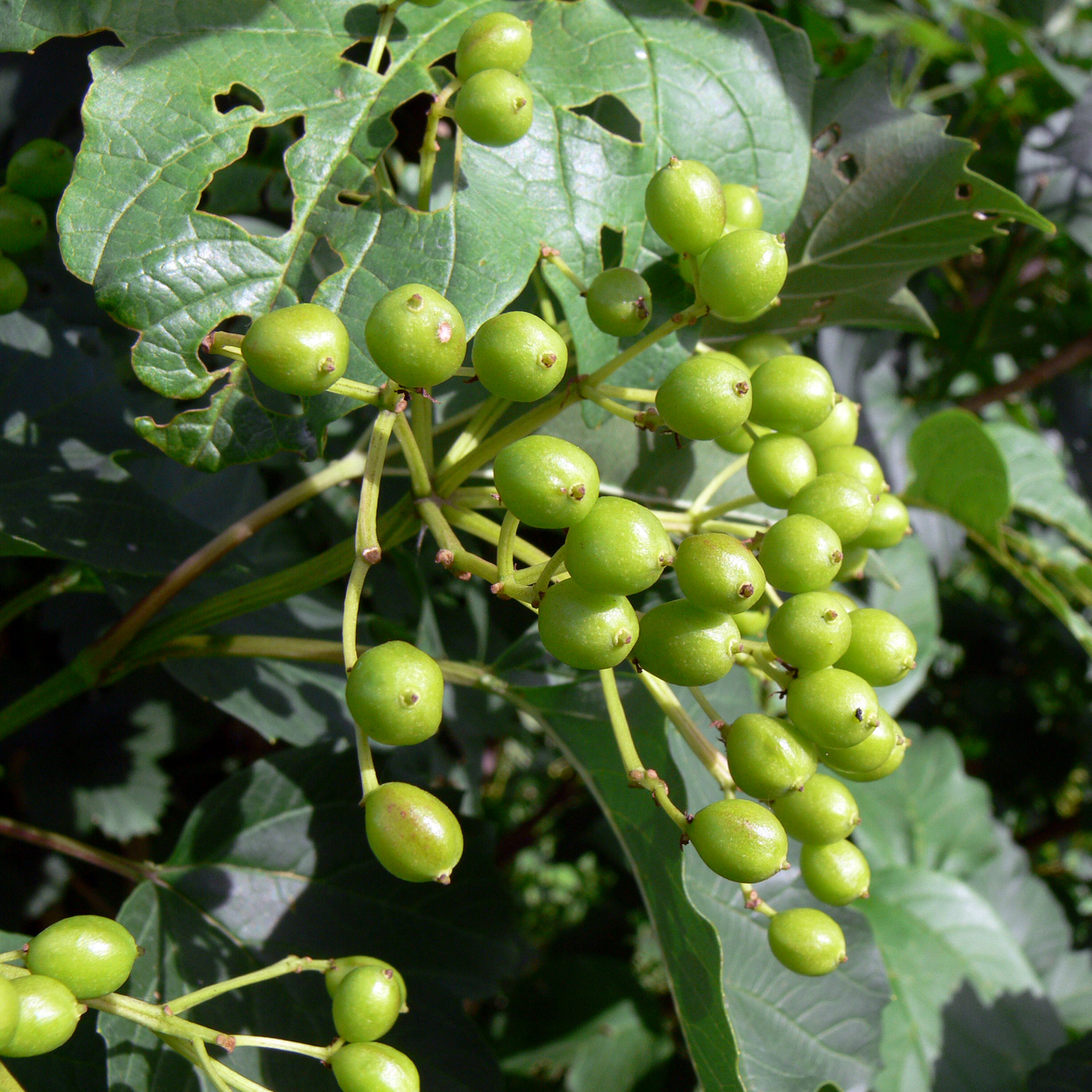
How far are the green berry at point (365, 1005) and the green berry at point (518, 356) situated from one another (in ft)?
2.02

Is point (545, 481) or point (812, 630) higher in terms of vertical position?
point (545, 481)

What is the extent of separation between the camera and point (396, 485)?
5.75 feet

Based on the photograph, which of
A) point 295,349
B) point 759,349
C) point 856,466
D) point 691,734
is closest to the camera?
point 295,349

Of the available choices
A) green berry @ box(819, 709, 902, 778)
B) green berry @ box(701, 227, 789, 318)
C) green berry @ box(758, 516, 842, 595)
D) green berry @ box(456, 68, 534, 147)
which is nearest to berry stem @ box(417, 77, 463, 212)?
green berry @ box(456, 68, 534, 147)

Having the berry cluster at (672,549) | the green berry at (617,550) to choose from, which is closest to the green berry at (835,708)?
the berry cluster at (672,549)

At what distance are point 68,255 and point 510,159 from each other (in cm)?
51

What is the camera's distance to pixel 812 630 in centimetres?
91

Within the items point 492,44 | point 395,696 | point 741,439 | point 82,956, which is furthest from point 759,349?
point 82,956

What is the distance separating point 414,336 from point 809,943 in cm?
80

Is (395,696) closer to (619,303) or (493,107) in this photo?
(619,303)

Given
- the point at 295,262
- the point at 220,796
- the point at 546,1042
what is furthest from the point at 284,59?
the point at 546,1042

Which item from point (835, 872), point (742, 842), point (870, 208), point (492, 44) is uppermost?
point (492, 44)

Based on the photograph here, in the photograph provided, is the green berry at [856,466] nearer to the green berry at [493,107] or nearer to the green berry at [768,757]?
the green berry at [768,757]

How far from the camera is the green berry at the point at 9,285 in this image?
1140mm
